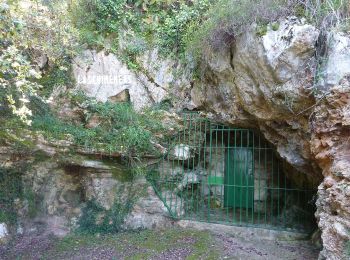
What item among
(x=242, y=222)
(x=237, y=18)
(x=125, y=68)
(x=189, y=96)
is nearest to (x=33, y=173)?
(x=125, y=68)

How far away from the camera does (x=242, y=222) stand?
255 inches

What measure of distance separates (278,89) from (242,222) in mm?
2753

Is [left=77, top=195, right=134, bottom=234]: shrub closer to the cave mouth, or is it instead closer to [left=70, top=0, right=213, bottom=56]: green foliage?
the cave mouth

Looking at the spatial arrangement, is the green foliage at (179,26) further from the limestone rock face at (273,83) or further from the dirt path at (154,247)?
the dirt path at (154,247)

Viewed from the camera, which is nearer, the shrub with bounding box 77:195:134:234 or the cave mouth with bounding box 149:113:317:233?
the shrub with bounding box 77:195:134:234

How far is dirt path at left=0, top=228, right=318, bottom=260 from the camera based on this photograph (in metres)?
5.45

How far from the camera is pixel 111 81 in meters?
7.25

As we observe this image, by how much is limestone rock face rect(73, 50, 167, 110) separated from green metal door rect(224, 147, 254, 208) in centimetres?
191

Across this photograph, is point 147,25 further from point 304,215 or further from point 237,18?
point 304,215

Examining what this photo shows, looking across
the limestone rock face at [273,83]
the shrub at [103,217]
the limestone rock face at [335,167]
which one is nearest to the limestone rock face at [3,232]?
the shrub at [103,217]

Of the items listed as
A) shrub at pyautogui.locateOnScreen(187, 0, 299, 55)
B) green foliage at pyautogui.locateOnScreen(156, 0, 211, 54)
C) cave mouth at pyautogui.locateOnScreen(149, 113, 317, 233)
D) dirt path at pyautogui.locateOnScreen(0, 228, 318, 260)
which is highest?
green foliage at pyautogui.locateOnScreen(156, 0, 211, 54)

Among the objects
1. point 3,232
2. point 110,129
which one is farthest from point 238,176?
point 3,232

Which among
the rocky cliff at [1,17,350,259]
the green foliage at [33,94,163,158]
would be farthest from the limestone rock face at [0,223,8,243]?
the green foliage at [33,94,163,158]

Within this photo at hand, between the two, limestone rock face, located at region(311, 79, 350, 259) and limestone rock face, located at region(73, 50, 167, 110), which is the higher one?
limestone rock face, located at region(73, 50, 167, 110)
